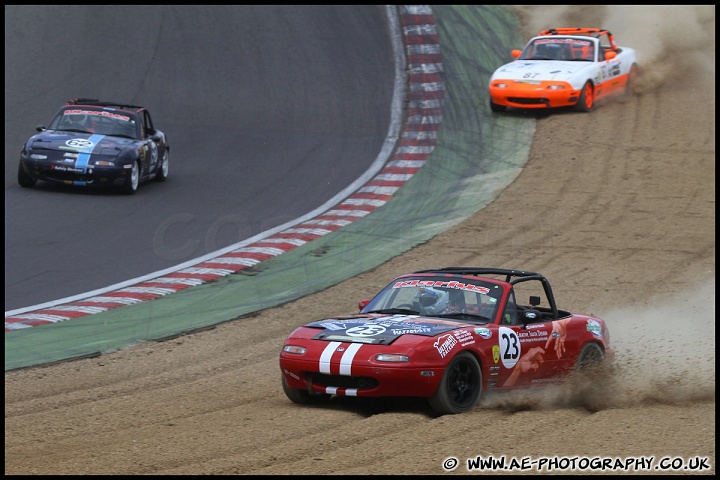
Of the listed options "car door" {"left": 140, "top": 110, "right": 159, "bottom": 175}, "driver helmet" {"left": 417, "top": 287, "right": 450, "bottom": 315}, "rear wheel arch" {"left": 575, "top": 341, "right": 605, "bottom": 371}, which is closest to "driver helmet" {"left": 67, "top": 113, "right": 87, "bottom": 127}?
"car door" {"left": 140, "top": 110, "right": 159, "bottom": 175}

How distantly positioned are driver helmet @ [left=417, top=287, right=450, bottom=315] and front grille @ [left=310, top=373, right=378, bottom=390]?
118cm

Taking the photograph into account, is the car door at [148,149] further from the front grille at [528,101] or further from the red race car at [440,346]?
the red race car at [440,346]

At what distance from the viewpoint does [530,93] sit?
21562 millimetres

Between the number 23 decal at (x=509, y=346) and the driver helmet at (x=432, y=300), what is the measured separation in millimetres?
583

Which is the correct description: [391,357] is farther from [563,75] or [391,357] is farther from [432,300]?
[563,75]

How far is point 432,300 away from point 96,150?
9788 mm

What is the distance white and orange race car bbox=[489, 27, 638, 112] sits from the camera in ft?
70.8

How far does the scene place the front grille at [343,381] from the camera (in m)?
8.23

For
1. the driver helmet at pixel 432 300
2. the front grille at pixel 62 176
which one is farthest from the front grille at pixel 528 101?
the driver helmet at pixel 432 300

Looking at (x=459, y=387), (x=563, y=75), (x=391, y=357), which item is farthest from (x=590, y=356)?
(x=563, y=75)

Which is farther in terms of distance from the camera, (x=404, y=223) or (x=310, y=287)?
(x=404, y=223)

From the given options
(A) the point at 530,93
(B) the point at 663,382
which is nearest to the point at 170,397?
(B) the point at 663,382

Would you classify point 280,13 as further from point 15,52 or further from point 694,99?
point 694,99

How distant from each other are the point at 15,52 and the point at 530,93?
11.2 meters
